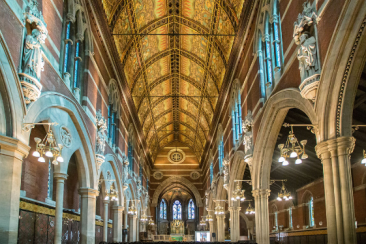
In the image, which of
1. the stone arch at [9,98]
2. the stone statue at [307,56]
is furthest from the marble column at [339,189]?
the stone arch at [9,98]

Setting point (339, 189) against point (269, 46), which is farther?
point (269, 46)

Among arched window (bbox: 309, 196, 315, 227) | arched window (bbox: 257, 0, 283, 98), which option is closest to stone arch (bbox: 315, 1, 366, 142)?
arched window (bbox: 257, 0, 283, 98)

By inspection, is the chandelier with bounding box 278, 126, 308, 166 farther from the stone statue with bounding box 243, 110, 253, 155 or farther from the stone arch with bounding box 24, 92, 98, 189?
the stone arch with bounding box 24, 92, 98, 189

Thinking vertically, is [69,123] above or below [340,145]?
above

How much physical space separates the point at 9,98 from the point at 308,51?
8180 millimetres

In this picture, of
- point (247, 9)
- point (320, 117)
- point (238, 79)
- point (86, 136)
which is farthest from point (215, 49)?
point (320, 117)

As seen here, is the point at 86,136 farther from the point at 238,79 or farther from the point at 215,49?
the point at 215,49

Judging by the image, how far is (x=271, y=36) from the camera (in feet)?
53.7

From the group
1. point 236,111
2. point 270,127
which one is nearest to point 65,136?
point 270,127

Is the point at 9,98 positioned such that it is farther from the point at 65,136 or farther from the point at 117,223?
the point at 117,223

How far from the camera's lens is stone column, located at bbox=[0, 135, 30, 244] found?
943cm

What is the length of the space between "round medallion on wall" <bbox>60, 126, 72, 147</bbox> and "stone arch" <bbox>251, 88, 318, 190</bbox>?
8091 mm

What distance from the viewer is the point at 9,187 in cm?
964

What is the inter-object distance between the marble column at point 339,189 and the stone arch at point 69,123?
27.3 ft
